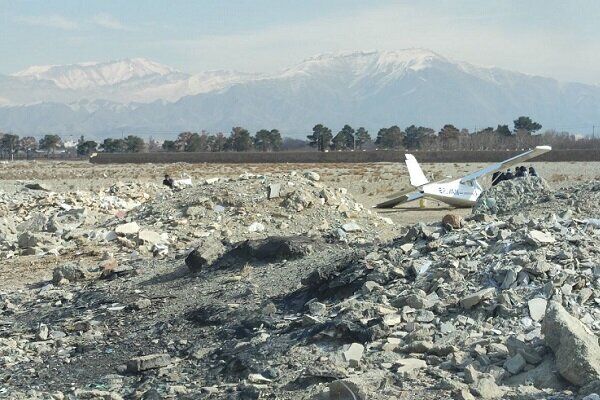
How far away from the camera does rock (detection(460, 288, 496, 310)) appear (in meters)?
9.61

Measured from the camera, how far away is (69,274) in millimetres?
15875

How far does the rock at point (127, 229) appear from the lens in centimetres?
1959

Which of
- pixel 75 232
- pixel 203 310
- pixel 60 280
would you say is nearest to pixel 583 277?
pixel 203 310

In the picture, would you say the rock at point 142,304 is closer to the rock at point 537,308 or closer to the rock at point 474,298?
the rock at point 474,298

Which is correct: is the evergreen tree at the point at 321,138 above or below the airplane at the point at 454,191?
above

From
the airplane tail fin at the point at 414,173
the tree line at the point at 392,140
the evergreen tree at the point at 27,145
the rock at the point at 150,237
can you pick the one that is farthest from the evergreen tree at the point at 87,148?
the rock at the point at 150,237

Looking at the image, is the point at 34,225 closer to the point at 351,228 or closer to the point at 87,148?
the point at 351,228

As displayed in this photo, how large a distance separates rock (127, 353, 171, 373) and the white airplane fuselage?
19.7 metres

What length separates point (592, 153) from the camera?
67938 millimetres

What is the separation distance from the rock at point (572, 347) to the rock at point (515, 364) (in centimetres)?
29

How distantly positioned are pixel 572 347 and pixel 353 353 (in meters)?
2.17

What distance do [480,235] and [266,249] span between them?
412 centimetres

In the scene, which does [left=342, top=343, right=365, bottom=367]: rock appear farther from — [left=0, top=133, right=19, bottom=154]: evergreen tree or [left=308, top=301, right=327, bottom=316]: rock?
[left=0, top=133, right=19, bottom=154]: evergreen tree

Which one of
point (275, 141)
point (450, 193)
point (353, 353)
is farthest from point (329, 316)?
point (275, 141)
